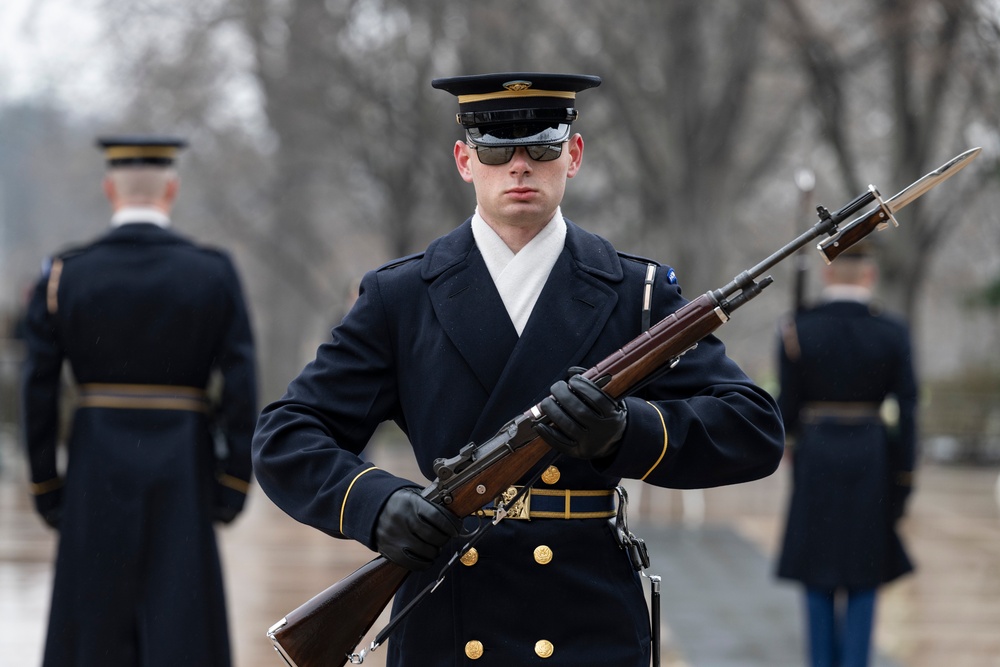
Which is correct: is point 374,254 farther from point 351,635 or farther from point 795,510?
point 351,635

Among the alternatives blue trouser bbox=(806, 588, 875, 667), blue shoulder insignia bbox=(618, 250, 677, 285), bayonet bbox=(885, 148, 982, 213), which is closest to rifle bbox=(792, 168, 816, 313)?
blue trouser bbox=(806, 588, 875, 667)

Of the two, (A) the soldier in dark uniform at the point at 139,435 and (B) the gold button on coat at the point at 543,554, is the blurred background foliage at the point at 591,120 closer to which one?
(A) the soldier in dark uniform at the point at 139,435

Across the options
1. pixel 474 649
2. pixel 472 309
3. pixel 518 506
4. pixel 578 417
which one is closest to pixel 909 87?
pixel 472 309

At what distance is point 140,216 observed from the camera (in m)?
5.86

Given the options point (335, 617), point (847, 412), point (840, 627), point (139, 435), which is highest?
point (847, 412)

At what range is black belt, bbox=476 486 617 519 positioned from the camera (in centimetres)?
326

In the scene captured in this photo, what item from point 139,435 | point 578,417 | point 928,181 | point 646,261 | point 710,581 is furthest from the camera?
point 710,581

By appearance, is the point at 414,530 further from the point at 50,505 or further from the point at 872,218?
the point at 50,505

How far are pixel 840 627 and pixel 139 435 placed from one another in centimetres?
338

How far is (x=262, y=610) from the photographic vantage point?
8742mm

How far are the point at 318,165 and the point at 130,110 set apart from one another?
9.52 ft

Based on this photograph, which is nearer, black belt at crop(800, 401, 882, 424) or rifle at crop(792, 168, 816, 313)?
black belt at crop(800, 401, 882, 424)

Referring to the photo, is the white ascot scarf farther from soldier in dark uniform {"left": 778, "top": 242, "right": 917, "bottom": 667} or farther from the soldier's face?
soldier in dark uniform {"left": 778, "top": 242, "right": 917, "bottom": 667}

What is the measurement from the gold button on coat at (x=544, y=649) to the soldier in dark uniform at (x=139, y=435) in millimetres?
2490
